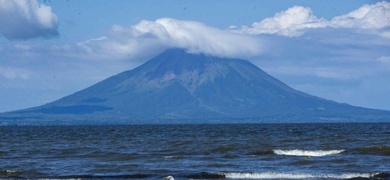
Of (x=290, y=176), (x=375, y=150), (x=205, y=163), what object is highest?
(x=375, y=150)

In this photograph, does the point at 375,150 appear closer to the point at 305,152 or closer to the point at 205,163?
the point at 305,152

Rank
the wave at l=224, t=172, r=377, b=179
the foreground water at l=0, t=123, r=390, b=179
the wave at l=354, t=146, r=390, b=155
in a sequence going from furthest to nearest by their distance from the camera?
the wave at l=354, t=146, r=390, b=155 < the foreground water at l=0, t=123, r=390, b=179 < the wave at l=224, t=172, r=377, b=179

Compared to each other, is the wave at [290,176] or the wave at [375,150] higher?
the wave at [375,150]

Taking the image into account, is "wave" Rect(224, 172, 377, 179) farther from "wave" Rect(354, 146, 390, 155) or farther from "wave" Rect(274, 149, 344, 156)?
"wave" Rect(354, 146, 390, 155)

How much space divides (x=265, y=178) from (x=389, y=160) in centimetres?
1303

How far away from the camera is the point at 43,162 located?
2245 inches

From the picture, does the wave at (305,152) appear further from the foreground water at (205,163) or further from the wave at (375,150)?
the wave at (375,150)

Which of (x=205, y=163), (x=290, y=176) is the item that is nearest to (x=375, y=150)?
(x=205, y=163)

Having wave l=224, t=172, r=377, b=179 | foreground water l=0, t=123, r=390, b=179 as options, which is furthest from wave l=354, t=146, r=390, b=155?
wave l=224, t=172, r=377, b=179

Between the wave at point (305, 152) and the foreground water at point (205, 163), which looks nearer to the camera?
the foreground water at point (205, 163)

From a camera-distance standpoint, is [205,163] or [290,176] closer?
[290,176]

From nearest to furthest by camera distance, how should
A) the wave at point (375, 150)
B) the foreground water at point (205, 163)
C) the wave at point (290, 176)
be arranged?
the wave at point (290, 176)
the foreground water at point (205, 163)
the wave at point (375, 150)

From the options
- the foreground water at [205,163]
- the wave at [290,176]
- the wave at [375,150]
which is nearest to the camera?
the wave at [290,176]

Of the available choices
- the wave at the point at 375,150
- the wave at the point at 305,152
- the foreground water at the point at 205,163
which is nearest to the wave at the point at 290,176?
the foreground water at the point at 205,163
